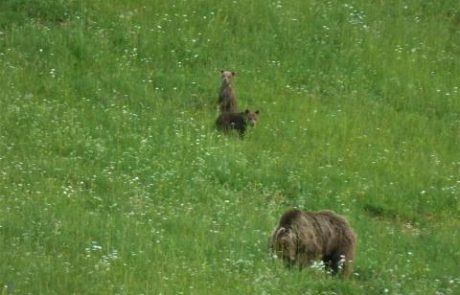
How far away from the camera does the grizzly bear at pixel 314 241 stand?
12.7 m

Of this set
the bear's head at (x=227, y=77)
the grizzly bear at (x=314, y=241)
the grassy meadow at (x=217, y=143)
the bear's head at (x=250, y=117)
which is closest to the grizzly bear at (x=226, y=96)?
the bear's head at (x=227, y=77)

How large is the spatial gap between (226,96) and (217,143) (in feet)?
6.37

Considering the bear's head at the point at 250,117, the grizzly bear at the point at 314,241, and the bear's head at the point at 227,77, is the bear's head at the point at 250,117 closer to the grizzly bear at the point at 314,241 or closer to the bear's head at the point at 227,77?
the bear's head at the point at 227,77

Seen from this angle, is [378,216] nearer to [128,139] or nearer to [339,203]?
[339,203]

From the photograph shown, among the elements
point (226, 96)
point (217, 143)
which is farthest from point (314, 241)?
point (226, 96)

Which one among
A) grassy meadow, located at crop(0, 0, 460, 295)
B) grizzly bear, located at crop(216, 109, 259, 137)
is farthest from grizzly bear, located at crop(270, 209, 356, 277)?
grizzly bear, located at crop(216, 109, 259, 137)

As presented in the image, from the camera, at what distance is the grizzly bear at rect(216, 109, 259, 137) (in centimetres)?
1781

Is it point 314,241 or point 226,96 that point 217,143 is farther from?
point 314,241

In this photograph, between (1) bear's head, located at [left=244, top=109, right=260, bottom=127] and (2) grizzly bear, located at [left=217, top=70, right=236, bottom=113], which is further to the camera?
(2) grizzly bear, located at [left=217, top=70, right=236, bottom=113]

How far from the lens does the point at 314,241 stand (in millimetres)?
12844

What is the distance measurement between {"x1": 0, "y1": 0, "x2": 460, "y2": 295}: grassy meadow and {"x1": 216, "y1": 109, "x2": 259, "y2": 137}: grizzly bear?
0.63 ft

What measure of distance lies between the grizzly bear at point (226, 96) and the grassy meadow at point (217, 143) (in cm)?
21

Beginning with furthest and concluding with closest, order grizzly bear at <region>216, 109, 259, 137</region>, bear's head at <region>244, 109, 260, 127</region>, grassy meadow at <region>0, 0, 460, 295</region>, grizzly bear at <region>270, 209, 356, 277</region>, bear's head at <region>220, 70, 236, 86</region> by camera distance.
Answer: bear's head at <region>220, 70, 236, 86</region>
bear's head at <region>244, 109, 260, 127</region>
grizzly bear at <region>216, 109, 259, 137</region>
grizzly bear at <region>270, 209, 356, 277</region>
grassy meadow at <region>0, 0, 460, 295</region>

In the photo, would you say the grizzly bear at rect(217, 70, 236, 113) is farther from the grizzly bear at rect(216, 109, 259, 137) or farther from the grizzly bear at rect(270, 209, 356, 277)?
the grizzly bear at rect(270, 209, 356, 277)
